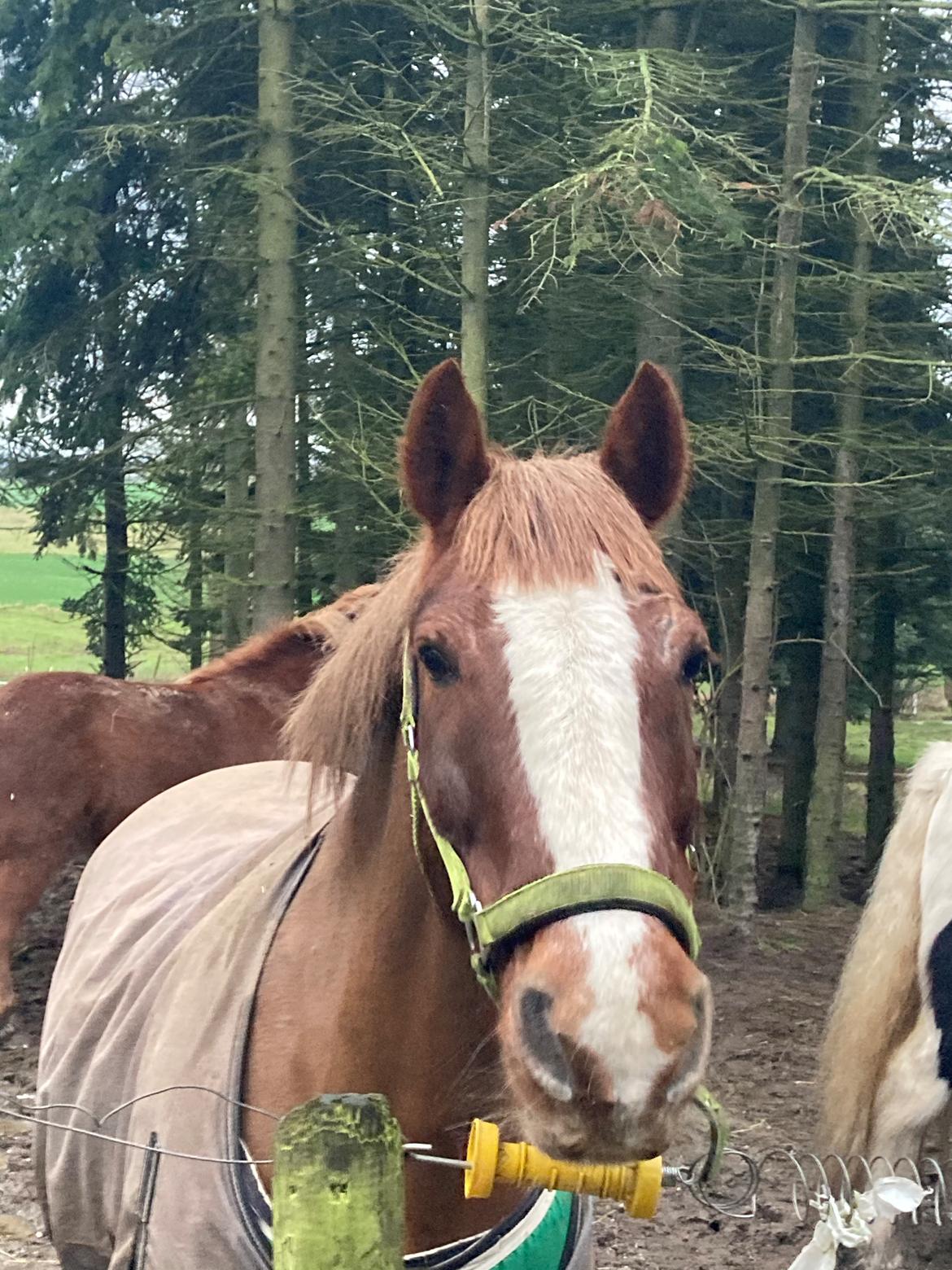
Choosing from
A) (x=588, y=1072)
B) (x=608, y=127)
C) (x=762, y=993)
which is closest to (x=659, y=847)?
(x=588, y=1072)

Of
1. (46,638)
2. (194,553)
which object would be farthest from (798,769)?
(46,638)

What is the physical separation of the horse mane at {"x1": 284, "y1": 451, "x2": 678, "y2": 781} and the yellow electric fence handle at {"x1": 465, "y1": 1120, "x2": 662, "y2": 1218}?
582 millimetres

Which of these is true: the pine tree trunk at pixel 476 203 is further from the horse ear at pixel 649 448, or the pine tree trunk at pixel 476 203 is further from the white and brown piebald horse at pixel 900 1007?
the horse ear at pixel 649 448

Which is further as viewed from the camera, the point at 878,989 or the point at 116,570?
the point at 116,570

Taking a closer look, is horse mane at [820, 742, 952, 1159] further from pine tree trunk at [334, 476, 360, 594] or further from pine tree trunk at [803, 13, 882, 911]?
pine tree trunk at [334, 476, 360, 594]

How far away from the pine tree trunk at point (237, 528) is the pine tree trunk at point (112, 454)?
0.85 metres

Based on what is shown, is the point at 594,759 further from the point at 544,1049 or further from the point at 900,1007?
the point at 900,1007

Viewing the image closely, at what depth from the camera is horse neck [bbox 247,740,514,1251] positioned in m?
1.68

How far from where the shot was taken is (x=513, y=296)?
357 inches

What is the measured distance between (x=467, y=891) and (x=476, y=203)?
251 inches

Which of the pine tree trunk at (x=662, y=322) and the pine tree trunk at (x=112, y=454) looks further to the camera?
the pine tree trunk at (x=112, y=454)

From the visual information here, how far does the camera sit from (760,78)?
9359 millimetres

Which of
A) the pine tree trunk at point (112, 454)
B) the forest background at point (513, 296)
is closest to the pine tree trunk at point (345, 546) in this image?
the forest background at point (513, 296)

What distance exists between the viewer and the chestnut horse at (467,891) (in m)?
1.29
